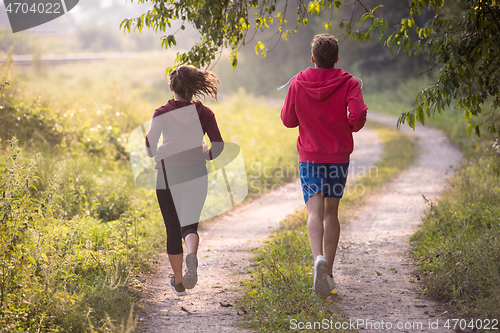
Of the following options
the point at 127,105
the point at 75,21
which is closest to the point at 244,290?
the point at 127,105

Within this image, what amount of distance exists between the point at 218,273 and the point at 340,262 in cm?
139

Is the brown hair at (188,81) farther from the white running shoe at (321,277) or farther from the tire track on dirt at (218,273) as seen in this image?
the tire track on dirt at (218,273)

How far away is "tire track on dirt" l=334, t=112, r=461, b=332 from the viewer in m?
3.57

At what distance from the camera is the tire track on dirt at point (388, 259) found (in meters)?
3.57

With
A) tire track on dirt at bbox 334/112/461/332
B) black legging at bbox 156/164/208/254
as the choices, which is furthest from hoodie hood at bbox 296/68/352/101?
tire track on dirt at bbox 334/112/461/332

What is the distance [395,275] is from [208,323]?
204cm

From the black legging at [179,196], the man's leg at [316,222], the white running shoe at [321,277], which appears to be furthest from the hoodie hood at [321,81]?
the white running shoe at [321,277]

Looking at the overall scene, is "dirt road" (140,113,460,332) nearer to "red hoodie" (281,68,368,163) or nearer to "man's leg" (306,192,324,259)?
"man's leg" (306,192,324,259)

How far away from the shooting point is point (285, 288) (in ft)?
12.6

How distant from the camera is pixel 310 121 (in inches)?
141

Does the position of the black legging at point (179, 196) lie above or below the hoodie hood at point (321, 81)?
below

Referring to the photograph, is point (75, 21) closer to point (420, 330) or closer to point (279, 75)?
point (279, 75)

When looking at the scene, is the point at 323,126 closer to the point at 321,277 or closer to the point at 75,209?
the point at 321,277

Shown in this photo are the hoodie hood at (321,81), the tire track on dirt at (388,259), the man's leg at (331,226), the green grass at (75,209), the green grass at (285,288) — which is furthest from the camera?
the man's leg at (331,226)
